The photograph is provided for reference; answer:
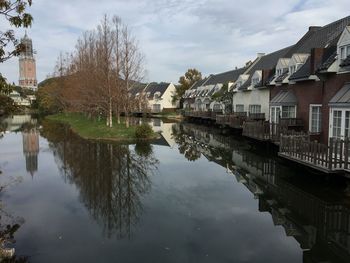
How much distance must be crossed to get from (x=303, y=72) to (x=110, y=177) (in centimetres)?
1360

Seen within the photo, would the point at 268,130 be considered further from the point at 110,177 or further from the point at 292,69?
the point at 110,177

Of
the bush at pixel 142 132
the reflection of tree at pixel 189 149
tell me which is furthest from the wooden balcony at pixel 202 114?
the bush at pixel 142 132

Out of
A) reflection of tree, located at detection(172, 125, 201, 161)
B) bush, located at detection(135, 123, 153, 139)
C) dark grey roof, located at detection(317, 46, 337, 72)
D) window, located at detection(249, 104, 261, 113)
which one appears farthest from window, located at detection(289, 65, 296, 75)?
bush, located at detection(135, 123, 153, 139)

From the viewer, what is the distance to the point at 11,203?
1125cm

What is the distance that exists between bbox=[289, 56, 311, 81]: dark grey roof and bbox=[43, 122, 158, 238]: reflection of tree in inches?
403

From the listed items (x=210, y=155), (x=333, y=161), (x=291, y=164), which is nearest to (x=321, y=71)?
(x=291, y=164)

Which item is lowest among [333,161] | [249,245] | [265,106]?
[249,245]

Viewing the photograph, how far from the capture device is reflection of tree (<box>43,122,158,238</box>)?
401 inches

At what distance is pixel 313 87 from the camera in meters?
19.6

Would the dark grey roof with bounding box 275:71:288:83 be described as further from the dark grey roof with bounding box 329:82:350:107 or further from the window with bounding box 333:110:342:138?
the window with bounding box 333:110:342:138

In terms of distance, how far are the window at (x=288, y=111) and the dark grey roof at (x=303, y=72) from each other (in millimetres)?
1973

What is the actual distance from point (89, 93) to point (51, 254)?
31485 millimetres

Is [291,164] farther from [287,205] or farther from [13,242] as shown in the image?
[13,242]

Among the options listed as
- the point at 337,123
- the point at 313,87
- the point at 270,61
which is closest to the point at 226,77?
the point at 270,61
